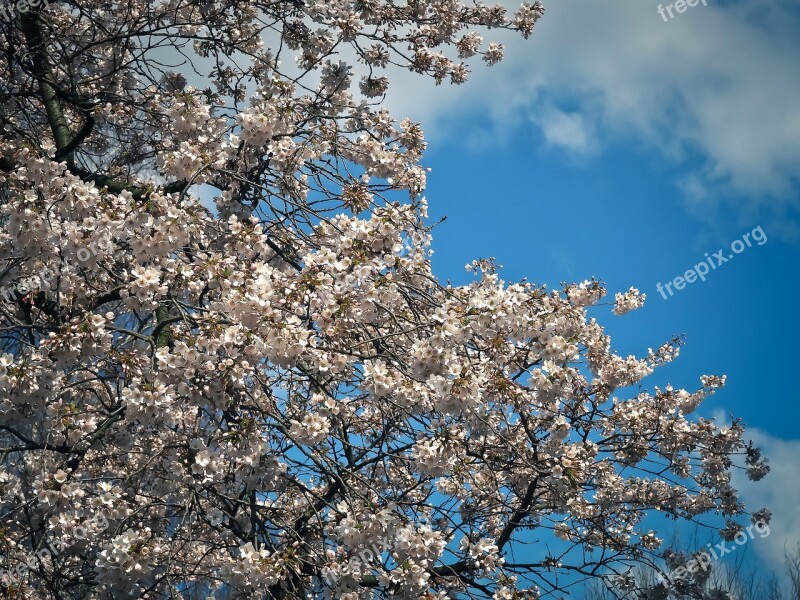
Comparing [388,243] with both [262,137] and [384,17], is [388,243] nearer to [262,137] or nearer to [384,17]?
[262,137]

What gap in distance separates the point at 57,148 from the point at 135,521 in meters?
3.30

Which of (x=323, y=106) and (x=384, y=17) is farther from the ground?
(x=384, y=17)

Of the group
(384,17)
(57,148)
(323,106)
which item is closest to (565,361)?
(323,106)

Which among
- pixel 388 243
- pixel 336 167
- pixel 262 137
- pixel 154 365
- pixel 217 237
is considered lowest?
pixel 154 365

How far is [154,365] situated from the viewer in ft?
15.9
